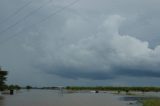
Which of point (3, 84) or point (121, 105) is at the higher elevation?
point (3, 84)

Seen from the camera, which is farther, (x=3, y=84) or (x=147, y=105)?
(x=3, y=84)

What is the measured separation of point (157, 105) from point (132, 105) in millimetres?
12583

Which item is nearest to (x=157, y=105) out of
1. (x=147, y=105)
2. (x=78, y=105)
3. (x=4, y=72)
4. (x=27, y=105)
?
(x=147, y=105)

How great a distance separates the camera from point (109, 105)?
7325 cm

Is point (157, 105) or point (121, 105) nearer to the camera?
point (157, 105)

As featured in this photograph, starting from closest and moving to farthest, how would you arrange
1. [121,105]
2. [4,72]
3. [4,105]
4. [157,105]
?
[157,105] < [4,105] < [121,105] < [4,72]

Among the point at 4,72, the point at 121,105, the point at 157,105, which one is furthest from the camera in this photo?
the point at 4,72

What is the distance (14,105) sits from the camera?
67.9 metres

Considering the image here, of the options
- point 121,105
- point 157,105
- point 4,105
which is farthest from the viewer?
point 121,105

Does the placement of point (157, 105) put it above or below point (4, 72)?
below

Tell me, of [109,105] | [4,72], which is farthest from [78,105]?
[4,72]

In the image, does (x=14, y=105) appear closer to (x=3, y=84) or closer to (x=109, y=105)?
(x=109, y=105)

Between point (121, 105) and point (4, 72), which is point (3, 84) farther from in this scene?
point (121, 105)

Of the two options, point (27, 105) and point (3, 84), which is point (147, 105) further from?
point (3, 84)
